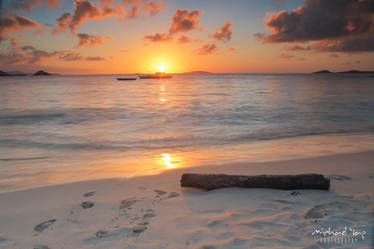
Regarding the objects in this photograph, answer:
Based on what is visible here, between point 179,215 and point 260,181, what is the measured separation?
158 centimetres

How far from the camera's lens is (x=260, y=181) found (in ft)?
14.1

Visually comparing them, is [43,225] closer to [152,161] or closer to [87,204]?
[87,204]

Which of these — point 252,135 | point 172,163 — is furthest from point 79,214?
point 252,135

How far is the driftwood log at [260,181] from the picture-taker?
420cm

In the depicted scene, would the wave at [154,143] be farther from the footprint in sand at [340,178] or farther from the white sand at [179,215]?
the footprint in sand at [340,178]

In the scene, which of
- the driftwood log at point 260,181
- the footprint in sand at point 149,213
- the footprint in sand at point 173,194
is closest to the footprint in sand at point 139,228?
the footprint in sand at point 149,213

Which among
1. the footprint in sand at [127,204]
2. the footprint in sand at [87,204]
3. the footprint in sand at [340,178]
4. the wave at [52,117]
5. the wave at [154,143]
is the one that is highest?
the footprint in sand at [340,178]

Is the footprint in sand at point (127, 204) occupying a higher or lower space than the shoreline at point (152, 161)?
higher

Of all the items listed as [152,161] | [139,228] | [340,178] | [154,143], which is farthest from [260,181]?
[154,143]

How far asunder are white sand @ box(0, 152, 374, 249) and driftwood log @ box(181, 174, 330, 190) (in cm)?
11

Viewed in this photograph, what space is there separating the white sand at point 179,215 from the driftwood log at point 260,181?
0.37 ft

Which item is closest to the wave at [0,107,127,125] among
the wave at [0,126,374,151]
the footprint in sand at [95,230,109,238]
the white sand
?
the wave at [0,126,374,151]

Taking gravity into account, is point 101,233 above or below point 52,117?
above

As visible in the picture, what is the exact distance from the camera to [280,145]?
9070mm
